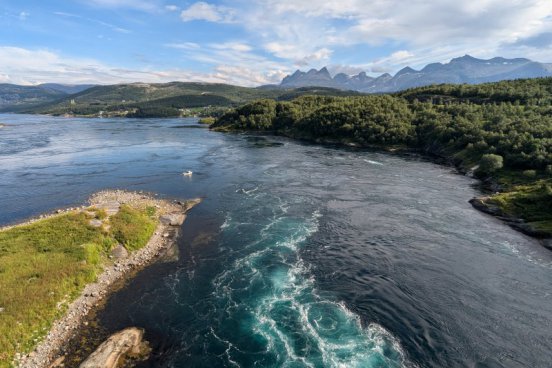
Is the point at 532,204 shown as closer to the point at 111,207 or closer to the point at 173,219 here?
the point at 173,219

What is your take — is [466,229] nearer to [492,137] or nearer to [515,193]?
[515,193]

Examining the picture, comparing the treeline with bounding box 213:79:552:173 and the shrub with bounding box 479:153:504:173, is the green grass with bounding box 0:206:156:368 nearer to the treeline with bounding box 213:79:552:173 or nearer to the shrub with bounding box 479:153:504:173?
the shrub with bounding box 479:153:504:173

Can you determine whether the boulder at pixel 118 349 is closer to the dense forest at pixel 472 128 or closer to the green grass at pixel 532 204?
the dense forest at pixel 472 128

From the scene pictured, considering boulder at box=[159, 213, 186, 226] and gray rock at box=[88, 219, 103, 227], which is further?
boulder at box=[159, 213, 186, 226]

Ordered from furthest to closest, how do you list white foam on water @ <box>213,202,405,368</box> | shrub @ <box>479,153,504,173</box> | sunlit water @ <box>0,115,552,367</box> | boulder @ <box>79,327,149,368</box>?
shrub @ <box>479,153,504,173</box> < sunlit water @ <box>0,115,552,367</box> < white foam on water @ <box>213,202,405,368</box> < boulder @ <box>79,327,149,368</box>

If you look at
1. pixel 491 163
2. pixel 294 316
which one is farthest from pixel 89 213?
pixel 491 163

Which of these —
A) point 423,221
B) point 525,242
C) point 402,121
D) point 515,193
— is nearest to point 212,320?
point 423,221

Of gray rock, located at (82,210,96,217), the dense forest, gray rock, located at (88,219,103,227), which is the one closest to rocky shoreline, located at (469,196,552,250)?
the dense forest
